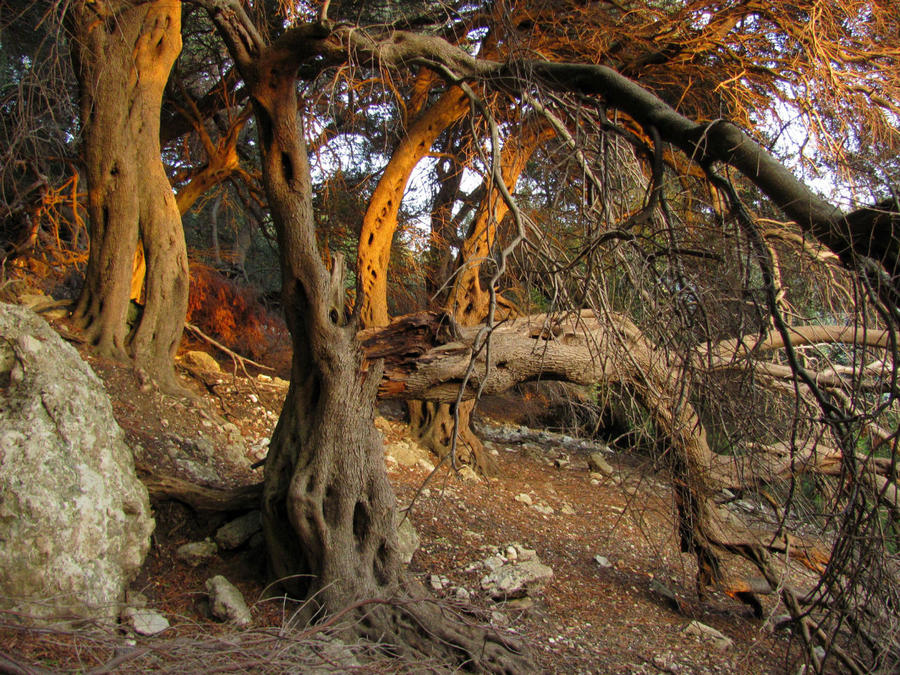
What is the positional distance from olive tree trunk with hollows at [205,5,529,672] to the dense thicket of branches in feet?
0.05

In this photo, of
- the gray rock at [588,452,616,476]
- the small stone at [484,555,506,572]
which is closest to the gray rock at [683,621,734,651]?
the small stone at [484,555,506,572]

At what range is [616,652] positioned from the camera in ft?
13.0

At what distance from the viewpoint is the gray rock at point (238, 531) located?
391 centimetres

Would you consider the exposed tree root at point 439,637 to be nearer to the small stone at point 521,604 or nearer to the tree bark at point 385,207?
the small stone at point 521,604

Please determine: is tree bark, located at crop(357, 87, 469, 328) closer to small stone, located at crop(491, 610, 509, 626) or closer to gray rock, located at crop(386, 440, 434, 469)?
gray rock, located at crop(386, 440, 434, 469)

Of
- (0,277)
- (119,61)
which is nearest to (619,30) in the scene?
(119,61)

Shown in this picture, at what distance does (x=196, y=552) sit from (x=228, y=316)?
5062 millimetres

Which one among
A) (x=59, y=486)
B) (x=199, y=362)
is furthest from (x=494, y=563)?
(x=199, y=362)

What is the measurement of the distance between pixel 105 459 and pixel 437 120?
5243 millimetres

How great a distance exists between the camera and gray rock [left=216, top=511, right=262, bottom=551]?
12.8ft

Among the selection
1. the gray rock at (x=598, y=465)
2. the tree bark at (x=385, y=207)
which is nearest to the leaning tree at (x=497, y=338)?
the tree bark at (x=385, y=207)

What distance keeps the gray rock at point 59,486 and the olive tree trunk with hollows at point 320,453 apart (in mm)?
775

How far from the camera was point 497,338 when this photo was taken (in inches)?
192

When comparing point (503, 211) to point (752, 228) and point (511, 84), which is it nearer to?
point (511, 84)
